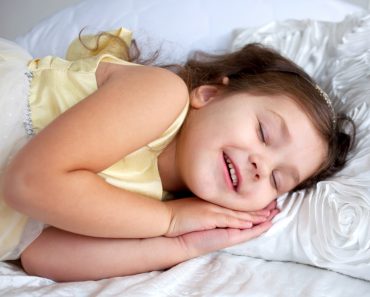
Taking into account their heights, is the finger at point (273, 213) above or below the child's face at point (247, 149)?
below

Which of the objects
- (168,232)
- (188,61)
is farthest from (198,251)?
(188,61)

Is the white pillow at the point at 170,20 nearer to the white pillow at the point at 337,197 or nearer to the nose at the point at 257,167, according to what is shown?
the white pillow at the point at 337,197

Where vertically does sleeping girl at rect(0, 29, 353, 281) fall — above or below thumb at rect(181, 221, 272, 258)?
above

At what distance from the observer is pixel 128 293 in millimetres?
732

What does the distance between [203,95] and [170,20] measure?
34 cm

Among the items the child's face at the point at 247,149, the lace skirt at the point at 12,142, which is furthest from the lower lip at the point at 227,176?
the lace skirt at the point at 12,142

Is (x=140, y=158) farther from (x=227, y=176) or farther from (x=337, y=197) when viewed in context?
(x=337, y=197)

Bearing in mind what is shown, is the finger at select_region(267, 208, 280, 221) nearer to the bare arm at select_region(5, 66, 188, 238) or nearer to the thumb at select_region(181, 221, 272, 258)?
the thumb at select_region(181, 221, 272, 258)

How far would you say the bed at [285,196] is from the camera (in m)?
0.80

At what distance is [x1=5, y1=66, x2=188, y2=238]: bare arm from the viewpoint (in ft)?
2.41

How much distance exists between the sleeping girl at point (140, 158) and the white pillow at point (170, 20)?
0.85 ft

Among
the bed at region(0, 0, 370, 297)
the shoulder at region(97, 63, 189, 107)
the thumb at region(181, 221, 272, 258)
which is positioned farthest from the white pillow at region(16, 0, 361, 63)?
the thumb at region(181, 221, 272, 258)

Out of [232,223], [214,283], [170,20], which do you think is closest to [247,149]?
[232,223]

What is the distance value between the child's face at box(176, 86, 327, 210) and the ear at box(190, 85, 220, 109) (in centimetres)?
2
